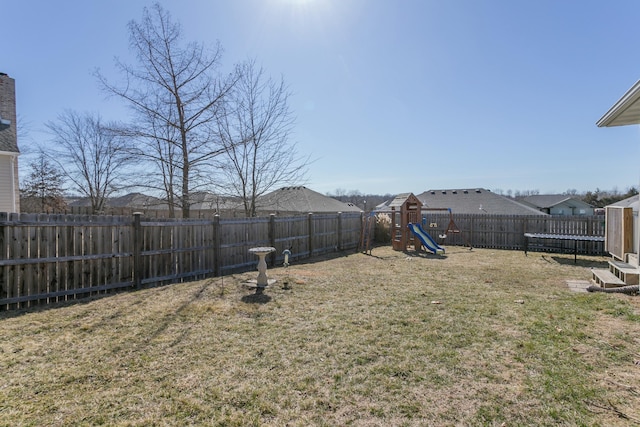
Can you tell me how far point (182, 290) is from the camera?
5.93 m

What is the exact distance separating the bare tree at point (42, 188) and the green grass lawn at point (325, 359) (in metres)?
21.0

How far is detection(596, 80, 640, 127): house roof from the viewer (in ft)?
14.4

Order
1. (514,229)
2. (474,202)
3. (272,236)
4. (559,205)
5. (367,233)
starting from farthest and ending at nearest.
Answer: (559,205), (474,202), (514,229), (367,233), (272,236)

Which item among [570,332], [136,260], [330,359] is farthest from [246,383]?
[136,260]

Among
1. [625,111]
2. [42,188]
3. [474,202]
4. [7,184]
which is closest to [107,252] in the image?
[7,184]

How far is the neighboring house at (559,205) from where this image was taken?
125ft

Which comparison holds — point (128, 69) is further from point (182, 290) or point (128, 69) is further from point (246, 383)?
point (246, 383)

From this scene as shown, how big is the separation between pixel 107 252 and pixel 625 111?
8.75 m

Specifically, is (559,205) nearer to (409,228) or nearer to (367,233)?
(409,228)

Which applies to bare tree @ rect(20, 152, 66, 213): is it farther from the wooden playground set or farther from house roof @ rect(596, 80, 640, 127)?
house roof @ rect(596, 80, 640, 127)

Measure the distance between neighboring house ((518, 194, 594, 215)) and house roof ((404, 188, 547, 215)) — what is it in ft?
52.3

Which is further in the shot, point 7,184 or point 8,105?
point 8,105

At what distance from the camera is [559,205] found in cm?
3834

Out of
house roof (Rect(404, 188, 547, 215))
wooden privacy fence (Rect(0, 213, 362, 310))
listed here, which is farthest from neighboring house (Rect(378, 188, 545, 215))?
wooden privacy fence (Rect(0, 213, 362, 310))
